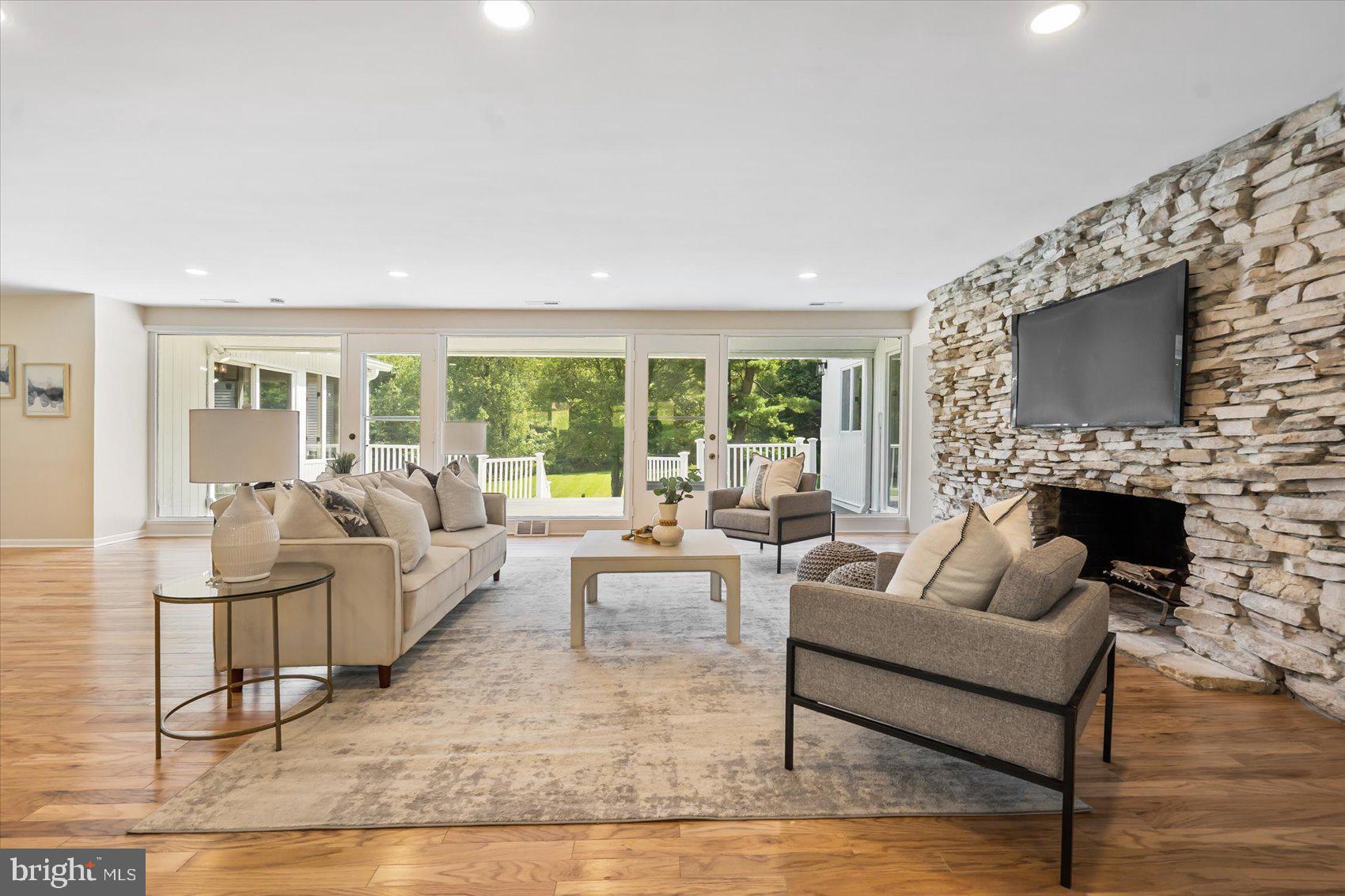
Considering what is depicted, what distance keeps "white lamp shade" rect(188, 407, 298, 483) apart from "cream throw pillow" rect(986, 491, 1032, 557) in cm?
247

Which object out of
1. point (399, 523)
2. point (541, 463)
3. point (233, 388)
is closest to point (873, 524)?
point (541, 463)

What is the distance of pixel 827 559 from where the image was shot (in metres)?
3.95

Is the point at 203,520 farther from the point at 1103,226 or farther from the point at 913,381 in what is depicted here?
the point at 1103,226

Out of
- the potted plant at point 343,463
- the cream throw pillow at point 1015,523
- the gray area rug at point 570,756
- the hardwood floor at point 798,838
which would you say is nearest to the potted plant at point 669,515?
the gray area rug at point 570,756

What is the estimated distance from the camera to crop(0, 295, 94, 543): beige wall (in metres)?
6.17

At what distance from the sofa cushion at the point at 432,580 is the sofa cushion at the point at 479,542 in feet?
0.39

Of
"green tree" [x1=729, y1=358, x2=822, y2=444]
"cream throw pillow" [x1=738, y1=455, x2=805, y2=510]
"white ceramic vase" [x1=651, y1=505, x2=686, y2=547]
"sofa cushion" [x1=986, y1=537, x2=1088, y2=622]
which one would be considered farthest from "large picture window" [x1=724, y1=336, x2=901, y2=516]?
"sofa cushion" [x1=986, y1=537, x2=1088, y2=622]

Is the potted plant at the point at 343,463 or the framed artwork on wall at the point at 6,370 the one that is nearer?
the potted plant at the point at 343,463

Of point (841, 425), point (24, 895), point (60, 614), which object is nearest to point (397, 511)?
point (24, 895)

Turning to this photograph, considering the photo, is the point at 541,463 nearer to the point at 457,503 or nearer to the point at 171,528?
the point at 171,528

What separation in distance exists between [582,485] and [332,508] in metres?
5.41

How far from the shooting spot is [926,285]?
5.79 metres

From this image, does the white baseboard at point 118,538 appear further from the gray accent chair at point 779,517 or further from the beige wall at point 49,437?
the gray accent chair at point 779,517

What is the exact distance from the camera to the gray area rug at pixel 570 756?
1.90 metres
